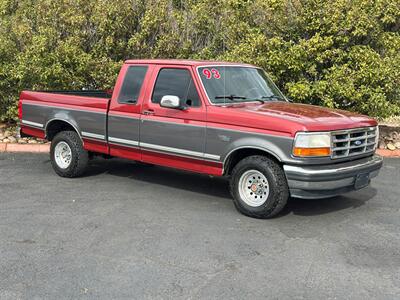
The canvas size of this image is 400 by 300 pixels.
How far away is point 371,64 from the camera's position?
9.52m

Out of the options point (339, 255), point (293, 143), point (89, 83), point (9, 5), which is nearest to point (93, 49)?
point (89, 83)

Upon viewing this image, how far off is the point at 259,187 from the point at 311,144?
0.89m

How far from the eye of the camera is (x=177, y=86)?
663cm

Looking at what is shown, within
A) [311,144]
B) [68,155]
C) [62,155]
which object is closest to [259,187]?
[311,144]

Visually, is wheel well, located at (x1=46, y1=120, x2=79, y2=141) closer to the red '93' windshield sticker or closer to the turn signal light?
the red '93' windshield sticker

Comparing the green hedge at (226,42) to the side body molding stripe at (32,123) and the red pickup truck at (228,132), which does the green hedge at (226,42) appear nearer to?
the side body molding stripe at (32,123)

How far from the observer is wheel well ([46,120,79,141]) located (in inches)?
317

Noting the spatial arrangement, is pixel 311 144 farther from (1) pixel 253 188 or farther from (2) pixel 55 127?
(2) pixel 55 127

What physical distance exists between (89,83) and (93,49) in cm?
75

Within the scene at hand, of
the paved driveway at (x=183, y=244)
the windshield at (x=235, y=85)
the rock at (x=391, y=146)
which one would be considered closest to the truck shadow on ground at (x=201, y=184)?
the paved driveway at (x=183, y=244)

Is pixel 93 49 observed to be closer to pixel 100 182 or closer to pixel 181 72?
pixel 100 182

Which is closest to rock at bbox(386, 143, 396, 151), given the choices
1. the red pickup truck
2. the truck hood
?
the red pickup truck

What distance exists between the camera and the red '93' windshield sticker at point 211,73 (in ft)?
21.3

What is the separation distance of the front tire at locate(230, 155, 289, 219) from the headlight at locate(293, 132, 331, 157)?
1.31 feet
